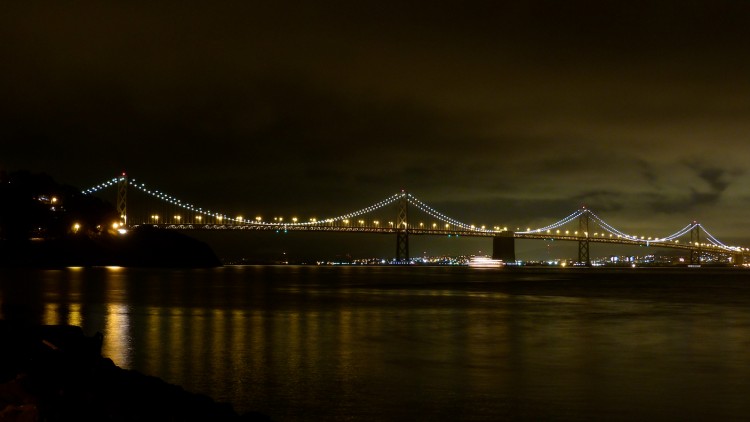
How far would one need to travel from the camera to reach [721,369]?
1175cm

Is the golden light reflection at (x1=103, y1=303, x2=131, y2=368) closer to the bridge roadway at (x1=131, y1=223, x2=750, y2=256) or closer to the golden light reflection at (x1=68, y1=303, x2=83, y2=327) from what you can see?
the golden light reflection at (x1=68, y1=303, x2=83, y2=327)

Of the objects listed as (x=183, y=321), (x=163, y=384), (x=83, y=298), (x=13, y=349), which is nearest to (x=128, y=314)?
(x=183, y=321)

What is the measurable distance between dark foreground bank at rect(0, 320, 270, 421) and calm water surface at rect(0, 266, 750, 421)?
1.22m

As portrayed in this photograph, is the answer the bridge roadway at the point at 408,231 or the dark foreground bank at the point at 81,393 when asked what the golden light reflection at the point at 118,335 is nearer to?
the dark foreground bank at the point at 81,393

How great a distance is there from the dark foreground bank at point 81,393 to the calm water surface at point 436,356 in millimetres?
1224

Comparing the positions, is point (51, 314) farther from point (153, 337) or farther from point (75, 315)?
point (153, 337)

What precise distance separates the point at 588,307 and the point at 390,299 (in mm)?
6901

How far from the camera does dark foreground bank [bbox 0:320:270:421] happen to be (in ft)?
21.2

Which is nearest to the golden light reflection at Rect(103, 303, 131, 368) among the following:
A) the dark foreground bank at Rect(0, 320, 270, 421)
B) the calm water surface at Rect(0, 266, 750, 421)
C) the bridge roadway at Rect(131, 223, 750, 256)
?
the calm water surface at Rect(0, 266, 750, 421)

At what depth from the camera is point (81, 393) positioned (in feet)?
23.2

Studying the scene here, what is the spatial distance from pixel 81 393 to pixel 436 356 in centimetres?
683

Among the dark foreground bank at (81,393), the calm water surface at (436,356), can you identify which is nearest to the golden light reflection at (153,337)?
the calm water surface at (436,356)

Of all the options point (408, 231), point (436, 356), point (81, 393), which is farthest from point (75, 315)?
point (408, 231)

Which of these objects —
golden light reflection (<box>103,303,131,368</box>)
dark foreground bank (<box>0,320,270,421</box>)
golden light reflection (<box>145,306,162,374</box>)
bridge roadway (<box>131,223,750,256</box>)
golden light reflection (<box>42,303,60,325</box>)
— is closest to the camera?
dark foreground bank (<box>0,320,270,421</box>)
